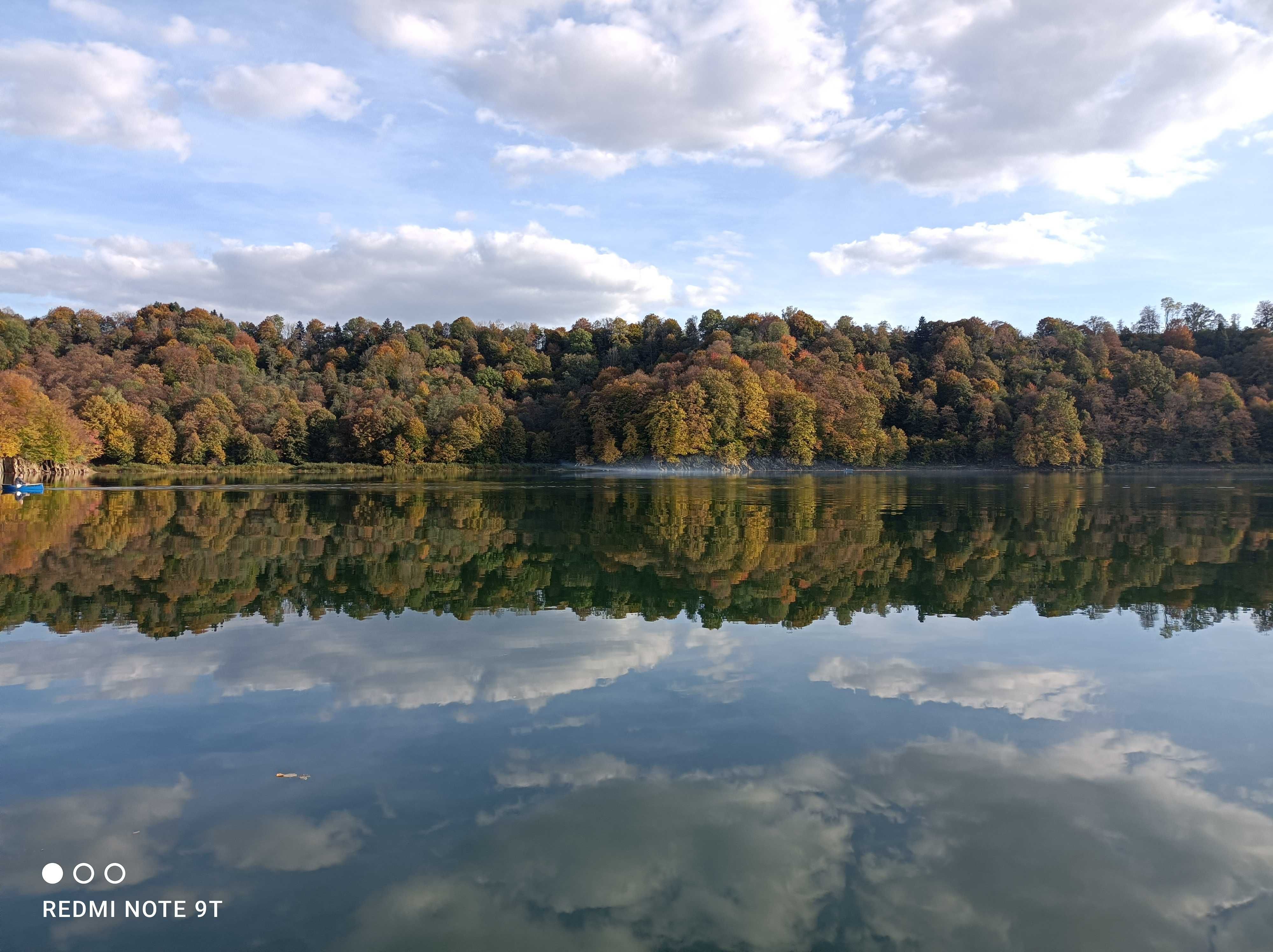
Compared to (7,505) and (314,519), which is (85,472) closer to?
(7,505)

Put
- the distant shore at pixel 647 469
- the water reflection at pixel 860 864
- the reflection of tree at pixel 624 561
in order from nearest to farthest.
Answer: the water reflection at pixel 860 864, the reflection of tree at pixel 624 561, the distant shore at pixel 647 469

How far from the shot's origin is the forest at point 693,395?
93.4 meters

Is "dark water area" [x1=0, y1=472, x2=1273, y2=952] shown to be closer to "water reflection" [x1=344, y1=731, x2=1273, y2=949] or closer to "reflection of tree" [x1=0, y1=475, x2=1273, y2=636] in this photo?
"water reflection" [x1=344, y1=731, x2=1273, y2=949]

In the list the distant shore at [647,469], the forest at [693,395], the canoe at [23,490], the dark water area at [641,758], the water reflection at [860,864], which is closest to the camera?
the water reflection at [860,864]

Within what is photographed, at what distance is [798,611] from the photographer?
13.1 meters

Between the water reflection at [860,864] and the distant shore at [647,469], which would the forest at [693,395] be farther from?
the water reflection at [860,864]

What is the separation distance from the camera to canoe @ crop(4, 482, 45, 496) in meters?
45.9

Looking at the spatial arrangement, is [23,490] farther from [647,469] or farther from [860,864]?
[647,469]

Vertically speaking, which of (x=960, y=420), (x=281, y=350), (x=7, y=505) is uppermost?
(x=281, y=350)

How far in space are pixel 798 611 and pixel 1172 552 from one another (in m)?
12.5

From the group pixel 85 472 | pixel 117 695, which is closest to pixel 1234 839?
pixel 117 695

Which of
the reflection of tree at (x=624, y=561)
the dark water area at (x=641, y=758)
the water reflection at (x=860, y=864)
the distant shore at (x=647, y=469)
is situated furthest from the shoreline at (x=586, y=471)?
the water reflection at (x=860, y=864)

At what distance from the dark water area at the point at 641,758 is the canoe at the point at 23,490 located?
3832 cm

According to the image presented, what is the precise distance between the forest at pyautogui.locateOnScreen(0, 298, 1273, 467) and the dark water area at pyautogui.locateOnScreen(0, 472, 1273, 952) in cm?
7603
